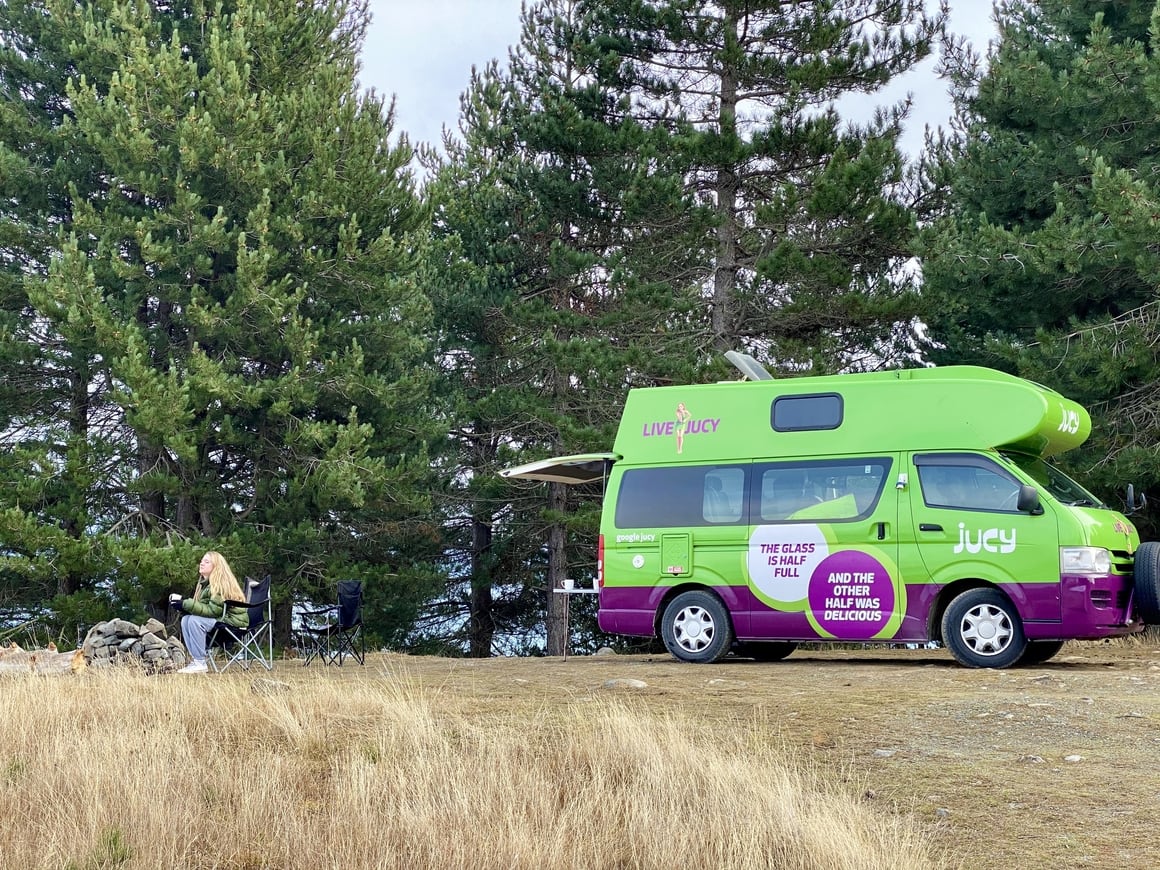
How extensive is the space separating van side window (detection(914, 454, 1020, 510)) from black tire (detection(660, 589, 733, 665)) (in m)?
2.44

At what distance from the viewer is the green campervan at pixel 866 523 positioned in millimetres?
11953

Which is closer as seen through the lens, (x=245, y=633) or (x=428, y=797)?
(x=428, y=797)

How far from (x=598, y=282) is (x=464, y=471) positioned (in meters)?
5.16

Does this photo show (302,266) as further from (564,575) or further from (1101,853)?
(1101,853)

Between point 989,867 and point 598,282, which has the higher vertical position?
point 598,282

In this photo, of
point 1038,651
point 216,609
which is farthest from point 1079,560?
point 216,609

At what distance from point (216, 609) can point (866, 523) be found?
648cm

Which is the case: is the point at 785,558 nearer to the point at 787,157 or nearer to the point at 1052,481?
the point at 1052,481

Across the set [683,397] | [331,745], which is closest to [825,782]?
[331,745]

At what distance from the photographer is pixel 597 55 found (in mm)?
22453

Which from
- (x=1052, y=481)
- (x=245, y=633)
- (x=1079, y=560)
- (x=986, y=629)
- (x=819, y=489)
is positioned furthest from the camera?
(x=245, y=633)

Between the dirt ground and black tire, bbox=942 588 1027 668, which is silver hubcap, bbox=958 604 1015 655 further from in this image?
the dirt ground

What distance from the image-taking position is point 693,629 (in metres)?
13.7

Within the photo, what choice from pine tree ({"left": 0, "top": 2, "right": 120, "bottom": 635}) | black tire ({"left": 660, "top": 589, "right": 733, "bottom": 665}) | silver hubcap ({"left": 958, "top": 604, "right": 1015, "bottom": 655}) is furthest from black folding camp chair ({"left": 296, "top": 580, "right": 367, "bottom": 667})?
pine tree ({"left": 0, "top": 2, "right": 120, "bottom": 635})
